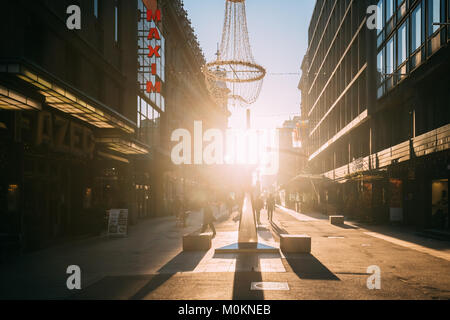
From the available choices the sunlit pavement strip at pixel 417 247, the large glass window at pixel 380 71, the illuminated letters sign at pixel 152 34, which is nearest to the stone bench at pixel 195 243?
the sunlit pavement strip at pixel 417 247

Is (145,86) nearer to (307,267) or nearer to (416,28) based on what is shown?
(416,28)

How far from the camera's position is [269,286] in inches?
344

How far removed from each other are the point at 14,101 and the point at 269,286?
8.13 meters

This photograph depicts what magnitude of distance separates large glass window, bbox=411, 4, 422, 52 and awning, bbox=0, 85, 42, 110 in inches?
757

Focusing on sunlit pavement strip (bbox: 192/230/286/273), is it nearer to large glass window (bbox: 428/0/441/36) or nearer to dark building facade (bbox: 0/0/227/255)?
dark building facade (bbox: 0/0/227/255)

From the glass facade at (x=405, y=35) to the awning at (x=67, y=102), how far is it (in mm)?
13860

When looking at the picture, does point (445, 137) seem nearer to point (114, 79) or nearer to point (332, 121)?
point (114, 79)

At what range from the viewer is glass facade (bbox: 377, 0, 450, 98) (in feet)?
67.9

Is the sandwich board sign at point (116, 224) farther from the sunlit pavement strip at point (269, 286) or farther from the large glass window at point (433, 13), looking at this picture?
the large glass window at point (433, 13)

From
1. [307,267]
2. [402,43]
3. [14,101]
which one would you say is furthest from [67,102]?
[402,43]

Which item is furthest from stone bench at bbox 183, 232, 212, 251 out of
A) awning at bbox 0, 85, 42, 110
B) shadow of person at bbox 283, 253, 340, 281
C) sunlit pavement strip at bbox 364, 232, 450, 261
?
sunlit pavement strip at bbox 364, 232, 450, 261

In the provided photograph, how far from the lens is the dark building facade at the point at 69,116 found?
13141mm
